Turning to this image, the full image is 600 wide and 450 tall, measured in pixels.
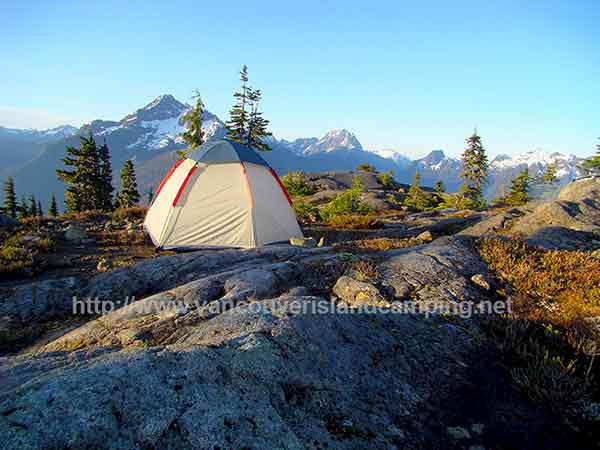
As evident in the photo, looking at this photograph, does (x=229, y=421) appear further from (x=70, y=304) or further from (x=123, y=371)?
(x=70, y=304)

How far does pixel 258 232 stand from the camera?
44.1 feet

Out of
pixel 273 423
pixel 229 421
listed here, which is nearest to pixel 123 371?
pixel 229 421

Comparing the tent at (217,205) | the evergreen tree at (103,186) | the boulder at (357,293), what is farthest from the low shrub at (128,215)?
the evergreen tree at (103,186)

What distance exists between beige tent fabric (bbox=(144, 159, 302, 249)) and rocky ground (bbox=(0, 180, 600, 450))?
495 cm

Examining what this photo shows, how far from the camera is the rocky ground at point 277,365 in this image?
2359 mm

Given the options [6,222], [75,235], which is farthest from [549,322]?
[6,222]

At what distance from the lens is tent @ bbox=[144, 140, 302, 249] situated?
13.3m

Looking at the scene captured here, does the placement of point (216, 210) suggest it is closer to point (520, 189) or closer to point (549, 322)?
point (549, 322)

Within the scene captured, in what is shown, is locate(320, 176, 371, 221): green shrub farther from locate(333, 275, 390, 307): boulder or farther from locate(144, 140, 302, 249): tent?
locate(333, 275, 390, 307): boulder

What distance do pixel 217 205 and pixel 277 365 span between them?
36.1ft

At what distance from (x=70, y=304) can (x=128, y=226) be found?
975 cm

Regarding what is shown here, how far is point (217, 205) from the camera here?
13.6 m

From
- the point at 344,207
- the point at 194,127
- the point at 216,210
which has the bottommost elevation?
the point at 344,207

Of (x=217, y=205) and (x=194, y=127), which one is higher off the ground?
(x=194, y=127)
